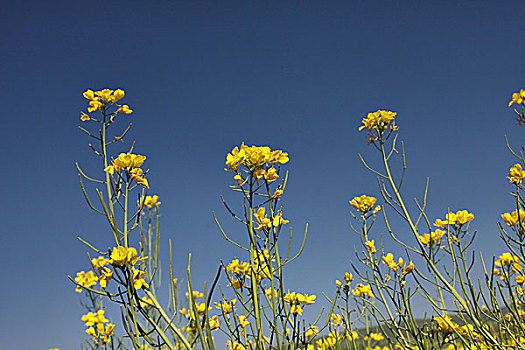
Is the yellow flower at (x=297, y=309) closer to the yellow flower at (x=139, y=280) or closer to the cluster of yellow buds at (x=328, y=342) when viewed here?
the cluster of yellow buds at (x=328, y=342)

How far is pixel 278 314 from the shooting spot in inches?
52.6

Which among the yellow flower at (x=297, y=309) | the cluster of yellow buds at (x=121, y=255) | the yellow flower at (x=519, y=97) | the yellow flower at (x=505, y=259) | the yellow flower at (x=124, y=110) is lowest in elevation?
the yellow flower at (x=297, y=309)

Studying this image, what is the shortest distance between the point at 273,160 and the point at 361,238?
152cm

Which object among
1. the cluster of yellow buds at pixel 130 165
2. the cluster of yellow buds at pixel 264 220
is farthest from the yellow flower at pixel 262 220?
the cluster of yellow buds at pixel 130 165

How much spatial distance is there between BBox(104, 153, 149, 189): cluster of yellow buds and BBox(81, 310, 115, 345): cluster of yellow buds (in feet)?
4.86

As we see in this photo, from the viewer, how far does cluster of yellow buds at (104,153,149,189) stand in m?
1.49

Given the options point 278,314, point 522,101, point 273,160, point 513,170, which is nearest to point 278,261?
point 278,314

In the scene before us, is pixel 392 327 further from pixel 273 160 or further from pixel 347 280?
pixel 273 160

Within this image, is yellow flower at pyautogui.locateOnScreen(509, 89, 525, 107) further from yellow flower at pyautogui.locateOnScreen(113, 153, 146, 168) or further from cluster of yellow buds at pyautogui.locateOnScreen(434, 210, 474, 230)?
yellow flower at pyautogui.locateOnScreen(113, 153, 146, 168)

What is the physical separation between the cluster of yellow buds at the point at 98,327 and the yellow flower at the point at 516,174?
2997 millimetres

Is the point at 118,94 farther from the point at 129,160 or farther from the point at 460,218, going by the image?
the point at 460,218

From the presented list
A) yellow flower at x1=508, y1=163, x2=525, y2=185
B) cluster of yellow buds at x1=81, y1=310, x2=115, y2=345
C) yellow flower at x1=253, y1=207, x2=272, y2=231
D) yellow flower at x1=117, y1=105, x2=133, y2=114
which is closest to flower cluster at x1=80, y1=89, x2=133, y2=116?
yellow flower at x1=117, y1=105, x2=133, y2=114

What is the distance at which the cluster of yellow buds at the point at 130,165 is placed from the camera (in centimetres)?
149

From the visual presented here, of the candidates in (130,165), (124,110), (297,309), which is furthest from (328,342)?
(124,110)
